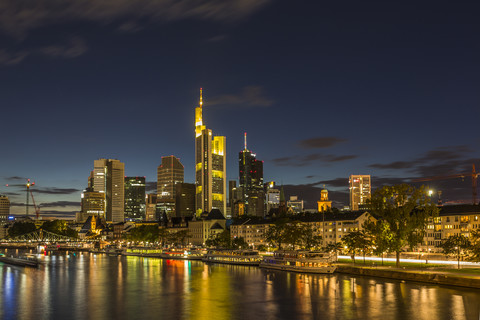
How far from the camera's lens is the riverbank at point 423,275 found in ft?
241

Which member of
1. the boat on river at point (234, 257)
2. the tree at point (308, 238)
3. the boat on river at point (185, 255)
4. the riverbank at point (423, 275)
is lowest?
the boat on river at point (185, 255)

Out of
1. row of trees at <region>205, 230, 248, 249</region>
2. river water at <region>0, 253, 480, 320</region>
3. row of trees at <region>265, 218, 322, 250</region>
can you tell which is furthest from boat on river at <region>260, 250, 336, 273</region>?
row of trees at <region>205, 230, 248, 249</region>

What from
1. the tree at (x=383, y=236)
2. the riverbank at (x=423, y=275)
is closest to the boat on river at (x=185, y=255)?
the tree at (x=383, y=236)

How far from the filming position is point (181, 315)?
188 ft

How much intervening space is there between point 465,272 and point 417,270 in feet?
24.4

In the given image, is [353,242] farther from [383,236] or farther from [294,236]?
[294,236]

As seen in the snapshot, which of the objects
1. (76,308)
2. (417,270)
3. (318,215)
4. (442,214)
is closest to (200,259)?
(318,215)

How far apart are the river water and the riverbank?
2.09 meters

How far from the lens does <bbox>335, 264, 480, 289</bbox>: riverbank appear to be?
2891 inches

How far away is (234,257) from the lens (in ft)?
440

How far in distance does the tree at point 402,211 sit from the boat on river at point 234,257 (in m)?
39.0

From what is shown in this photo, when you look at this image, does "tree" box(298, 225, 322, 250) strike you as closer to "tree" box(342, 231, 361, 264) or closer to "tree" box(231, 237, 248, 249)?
"tree" box(342, 231, 361, 264)

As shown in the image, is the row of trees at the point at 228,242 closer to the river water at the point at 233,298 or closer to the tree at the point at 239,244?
the tree at the point at 239,244

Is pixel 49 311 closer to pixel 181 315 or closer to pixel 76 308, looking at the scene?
pixel 76 308
